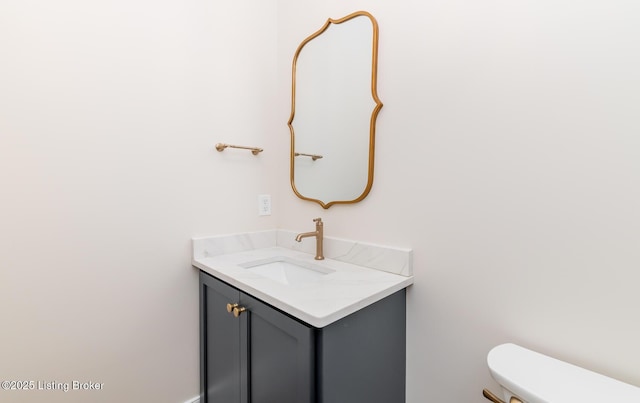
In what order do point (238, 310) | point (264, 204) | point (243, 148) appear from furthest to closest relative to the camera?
point (264, 204) < point (243, 148) < point (238, 310)

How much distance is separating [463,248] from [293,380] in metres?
0.70

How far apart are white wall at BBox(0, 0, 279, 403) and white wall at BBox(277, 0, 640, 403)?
774 mm

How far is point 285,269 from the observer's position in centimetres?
142

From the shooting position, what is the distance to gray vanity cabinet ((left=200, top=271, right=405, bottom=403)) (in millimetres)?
800

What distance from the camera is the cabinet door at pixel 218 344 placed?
112 cm

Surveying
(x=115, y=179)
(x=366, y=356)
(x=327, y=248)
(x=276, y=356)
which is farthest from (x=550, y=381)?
(x=115, y=179)

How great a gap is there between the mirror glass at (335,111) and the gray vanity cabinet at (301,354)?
57 cm

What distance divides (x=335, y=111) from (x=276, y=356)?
42.4 inches

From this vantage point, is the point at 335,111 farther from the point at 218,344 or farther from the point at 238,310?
the point at 218,344

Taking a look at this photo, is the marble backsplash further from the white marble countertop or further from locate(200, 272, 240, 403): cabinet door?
locate(200, 272, 240, 403): cabinet door

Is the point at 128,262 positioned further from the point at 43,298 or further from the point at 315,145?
the point at 315,145

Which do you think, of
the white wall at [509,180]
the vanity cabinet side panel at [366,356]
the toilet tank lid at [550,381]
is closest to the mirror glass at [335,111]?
the white wall at [509,180]

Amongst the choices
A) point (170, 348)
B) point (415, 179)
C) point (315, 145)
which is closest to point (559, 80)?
point (415, 179)

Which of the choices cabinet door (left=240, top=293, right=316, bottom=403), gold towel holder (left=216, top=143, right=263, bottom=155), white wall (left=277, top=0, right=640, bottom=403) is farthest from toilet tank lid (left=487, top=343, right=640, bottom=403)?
gold towel holder (left=216, top=143, right=263, bottom=155)
